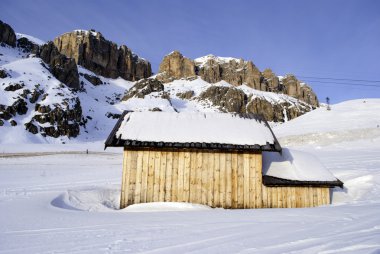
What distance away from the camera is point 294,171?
492 inches

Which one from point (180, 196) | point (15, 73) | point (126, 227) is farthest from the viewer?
point (15, 73)

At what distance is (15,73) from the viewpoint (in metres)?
60.2

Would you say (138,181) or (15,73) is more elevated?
(15,73)

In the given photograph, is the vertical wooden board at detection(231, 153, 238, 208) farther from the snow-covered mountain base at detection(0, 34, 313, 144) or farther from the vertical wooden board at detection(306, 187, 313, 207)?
the snow-covered mountain base at detection(0, 34, 313, 144)

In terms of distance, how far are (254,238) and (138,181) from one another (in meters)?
7.04

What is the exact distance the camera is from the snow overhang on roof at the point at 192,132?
11742mm

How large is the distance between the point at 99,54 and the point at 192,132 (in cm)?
13751

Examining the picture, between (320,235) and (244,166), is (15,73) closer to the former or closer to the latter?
(244,166)

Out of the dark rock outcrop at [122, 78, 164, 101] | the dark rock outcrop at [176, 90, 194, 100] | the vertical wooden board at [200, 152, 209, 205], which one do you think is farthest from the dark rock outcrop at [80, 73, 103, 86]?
the vertical wooden board at [200, 152, 209, 205]

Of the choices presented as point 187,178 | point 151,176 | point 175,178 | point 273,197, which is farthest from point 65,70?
point 273,197

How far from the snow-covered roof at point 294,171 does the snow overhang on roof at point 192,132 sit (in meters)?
1.24

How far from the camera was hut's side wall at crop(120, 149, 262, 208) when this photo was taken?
461 inches

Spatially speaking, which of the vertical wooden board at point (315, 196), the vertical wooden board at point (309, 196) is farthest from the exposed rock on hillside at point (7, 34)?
the vertical wooden board at point (315, 196)

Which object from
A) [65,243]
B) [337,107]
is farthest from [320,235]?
[337,107]
